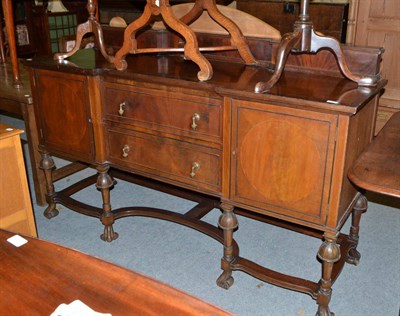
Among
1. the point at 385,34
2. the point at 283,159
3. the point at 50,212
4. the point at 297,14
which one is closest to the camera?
the point at 283,159

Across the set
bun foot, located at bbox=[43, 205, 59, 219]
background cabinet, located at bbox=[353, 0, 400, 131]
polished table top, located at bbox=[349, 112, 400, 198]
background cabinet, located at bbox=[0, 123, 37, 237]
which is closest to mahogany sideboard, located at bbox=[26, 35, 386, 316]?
polished table top, located at bbox=[349, 112, 400, 198]

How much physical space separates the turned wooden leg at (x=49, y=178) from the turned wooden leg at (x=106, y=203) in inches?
15.6

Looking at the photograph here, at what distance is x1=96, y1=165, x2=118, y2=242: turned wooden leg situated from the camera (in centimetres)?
247

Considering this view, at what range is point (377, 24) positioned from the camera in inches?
159

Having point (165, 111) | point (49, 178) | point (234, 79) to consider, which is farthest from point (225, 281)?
point (49, 178)

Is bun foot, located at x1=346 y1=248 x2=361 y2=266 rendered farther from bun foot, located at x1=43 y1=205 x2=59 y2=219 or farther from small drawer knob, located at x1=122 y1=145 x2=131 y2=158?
bun foot, located at x1=43 y1=205 x2=59 y2=219

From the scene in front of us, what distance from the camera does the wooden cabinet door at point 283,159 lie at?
1.71 metres

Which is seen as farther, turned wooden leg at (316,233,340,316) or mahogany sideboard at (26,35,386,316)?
turned wooden leg at (316,233,340,316)

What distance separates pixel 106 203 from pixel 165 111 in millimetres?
743

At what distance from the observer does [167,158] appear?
218cm

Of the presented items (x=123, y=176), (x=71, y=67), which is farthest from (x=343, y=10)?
(x=71, y=67)

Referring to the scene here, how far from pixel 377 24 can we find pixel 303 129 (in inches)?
110

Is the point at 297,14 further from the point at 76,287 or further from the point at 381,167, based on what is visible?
the point at 76,287

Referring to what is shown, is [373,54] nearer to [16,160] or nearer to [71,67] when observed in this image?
[71,67]
